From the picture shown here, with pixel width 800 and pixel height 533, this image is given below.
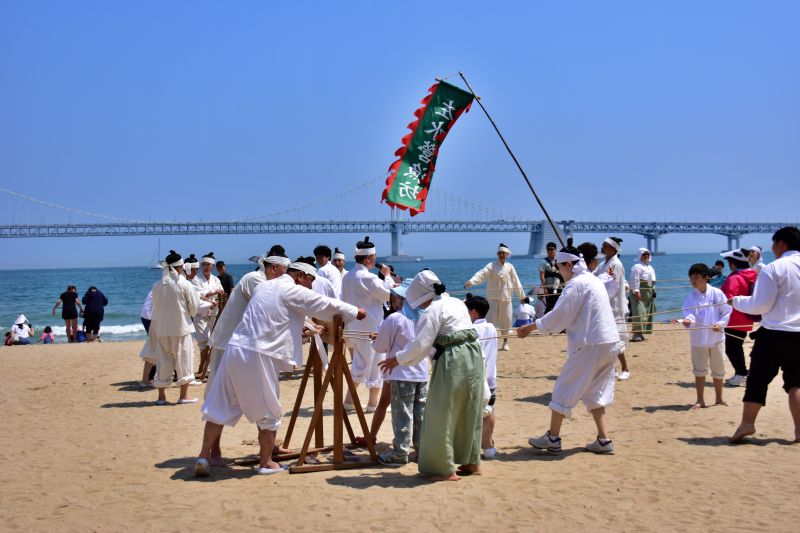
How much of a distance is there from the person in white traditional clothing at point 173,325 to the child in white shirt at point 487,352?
430cm

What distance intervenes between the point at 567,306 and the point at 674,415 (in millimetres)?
2651

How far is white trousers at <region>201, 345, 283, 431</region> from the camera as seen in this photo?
18.8 feet

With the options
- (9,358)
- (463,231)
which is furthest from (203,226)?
(9,358)

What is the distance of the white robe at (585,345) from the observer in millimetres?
6223

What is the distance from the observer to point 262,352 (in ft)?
18.8

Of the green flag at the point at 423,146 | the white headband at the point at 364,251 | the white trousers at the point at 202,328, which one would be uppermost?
the green flag at the point at 423,146

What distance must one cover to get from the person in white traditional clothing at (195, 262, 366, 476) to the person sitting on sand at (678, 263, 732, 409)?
4.28m

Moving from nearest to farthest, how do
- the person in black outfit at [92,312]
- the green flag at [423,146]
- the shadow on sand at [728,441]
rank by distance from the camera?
the shadow on sand at [728,441] → the green flag at [423,146] → the person in black outfit at [92,312]

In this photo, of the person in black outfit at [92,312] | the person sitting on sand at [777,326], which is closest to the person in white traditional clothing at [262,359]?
the person sitting on sand at [777,326]

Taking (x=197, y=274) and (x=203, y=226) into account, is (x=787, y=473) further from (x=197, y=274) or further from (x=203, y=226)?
(x=203, y=226)

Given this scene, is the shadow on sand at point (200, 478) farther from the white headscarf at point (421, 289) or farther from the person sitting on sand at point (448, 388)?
the white headscarf at point (421, 289)

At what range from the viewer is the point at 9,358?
15352mm

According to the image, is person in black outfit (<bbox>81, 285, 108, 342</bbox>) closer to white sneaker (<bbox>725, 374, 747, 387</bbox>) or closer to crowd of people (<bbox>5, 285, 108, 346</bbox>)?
crowd of people (<bbox>5, 285, 108, 346</bbox>)

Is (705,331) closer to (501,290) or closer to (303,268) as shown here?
(303,268)
